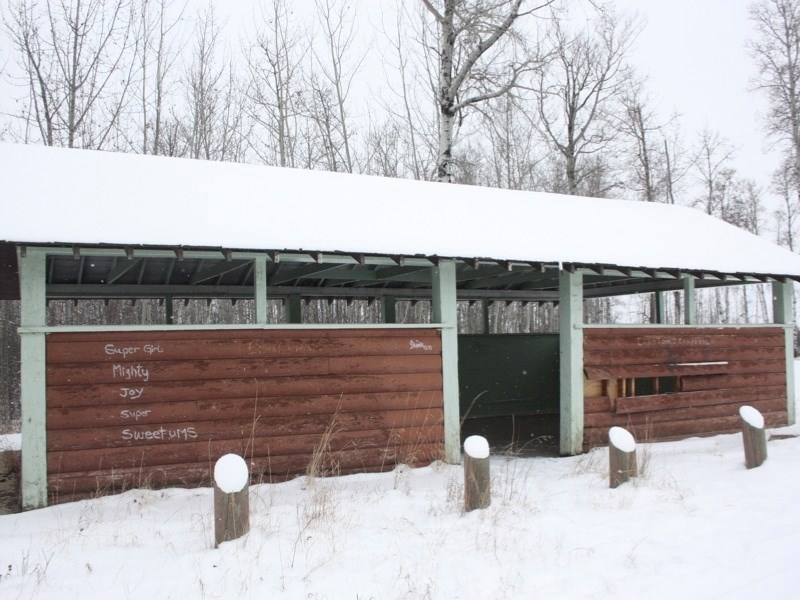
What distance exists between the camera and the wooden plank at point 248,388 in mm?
7105

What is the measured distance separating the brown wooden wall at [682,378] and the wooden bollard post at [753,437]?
1.98 metres

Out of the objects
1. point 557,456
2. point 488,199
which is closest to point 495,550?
point 557,456

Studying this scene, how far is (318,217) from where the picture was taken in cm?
859

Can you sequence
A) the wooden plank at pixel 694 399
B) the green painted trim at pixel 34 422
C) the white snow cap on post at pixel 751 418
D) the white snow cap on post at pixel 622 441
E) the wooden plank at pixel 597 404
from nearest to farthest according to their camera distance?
the green painted trim at pixel 34 422, the white snow cap on post at pixel 622 441, the white snow cap on post at pixel 751 418, the wooden plank at pixel 597 404, the wooden plank at pixel 694 399

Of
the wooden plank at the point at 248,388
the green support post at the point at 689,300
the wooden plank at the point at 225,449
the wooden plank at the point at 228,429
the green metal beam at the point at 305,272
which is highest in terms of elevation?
the green metal beam at the point at 305,272

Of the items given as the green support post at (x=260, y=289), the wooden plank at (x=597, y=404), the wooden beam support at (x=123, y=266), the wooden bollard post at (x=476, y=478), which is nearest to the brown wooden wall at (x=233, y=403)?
the green support post at (x=260, y=289)

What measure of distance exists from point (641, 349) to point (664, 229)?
2759 millimetres

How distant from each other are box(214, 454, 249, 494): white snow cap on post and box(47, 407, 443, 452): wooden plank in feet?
7.30

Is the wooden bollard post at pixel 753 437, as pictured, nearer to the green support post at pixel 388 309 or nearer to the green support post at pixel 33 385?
the green support post at pixel 388 309

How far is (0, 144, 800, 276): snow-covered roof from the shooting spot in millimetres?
7172

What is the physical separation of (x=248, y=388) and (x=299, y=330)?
3.09ft

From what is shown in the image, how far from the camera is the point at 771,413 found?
1179 centimetres

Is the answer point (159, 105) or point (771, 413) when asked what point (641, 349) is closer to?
point (771, 413)

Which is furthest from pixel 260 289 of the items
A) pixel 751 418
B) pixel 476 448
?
pixel 751 418
